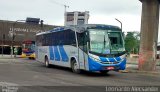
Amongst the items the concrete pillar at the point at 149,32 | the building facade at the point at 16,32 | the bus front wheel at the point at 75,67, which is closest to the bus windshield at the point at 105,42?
the bus front wheel at the point at 75,67

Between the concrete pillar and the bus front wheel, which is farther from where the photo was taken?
the concrete pillar

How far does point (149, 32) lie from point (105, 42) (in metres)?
6.76

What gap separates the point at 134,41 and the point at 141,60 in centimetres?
10591

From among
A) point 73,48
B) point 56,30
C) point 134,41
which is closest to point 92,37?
point 73,48

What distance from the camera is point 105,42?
73.5 feet

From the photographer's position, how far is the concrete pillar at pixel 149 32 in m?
28.1

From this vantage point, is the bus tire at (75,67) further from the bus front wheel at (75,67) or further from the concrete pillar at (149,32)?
the concrete pillar at (149,32)

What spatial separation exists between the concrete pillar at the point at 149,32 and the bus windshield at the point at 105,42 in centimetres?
579

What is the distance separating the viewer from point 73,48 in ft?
80.4

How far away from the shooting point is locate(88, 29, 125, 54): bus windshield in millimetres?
22234

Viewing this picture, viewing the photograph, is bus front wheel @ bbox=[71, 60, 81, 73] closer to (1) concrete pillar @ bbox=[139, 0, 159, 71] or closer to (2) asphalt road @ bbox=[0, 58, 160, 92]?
(2) asphalt road @ bbox=[0, 58, 160, 92]

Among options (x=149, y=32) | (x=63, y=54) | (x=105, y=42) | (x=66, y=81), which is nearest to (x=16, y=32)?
(x=149, y=32)

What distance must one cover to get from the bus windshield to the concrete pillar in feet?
19.0

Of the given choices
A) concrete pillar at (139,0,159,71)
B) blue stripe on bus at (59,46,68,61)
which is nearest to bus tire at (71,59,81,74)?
blue stripe on bus at (59,46,68,61)
